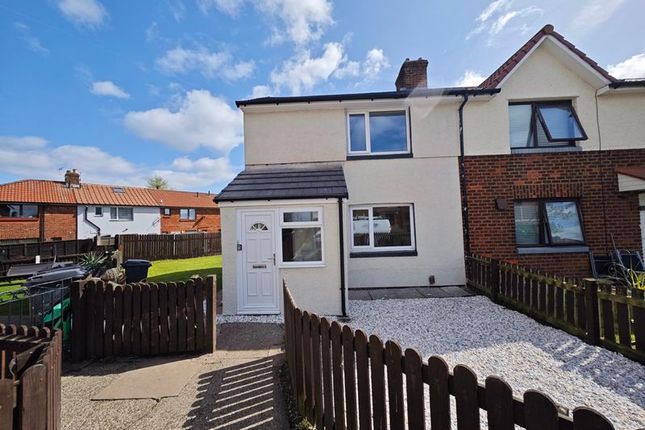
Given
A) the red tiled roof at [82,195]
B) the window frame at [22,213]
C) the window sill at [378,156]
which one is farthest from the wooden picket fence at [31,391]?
the red tiled roof at [82,195]

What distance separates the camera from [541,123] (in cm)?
909

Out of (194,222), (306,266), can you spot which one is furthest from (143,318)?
(194,222)

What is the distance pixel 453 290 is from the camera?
855 centimetres

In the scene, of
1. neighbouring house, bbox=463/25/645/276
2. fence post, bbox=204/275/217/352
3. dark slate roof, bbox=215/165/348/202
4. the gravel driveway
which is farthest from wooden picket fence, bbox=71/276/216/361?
neighbouring house, bbox=463/25/645/276

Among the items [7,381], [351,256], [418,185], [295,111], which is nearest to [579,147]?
[418,185]

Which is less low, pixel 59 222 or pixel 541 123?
pixel 541 123

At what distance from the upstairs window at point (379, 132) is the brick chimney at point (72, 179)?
30.0 meters

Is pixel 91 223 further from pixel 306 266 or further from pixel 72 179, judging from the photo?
pixel 306 266

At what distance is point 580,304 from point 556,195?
504 centimetres

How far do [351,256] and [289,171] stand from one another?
334 cm

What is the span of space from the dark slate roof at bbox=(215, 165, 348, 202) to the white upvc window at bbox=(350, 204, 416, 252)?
→ 5.67 feet

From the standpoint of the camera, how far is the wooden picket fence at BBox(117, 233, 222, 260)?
60.9 ft

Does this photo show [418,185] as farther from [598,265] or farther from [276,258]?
[598,265]

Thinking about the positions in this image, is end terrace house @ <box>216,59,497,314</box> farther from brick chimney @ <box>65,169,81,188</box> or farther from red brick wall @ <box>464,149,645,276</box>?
brick chimney @ <box>65,169,81,188</box>
